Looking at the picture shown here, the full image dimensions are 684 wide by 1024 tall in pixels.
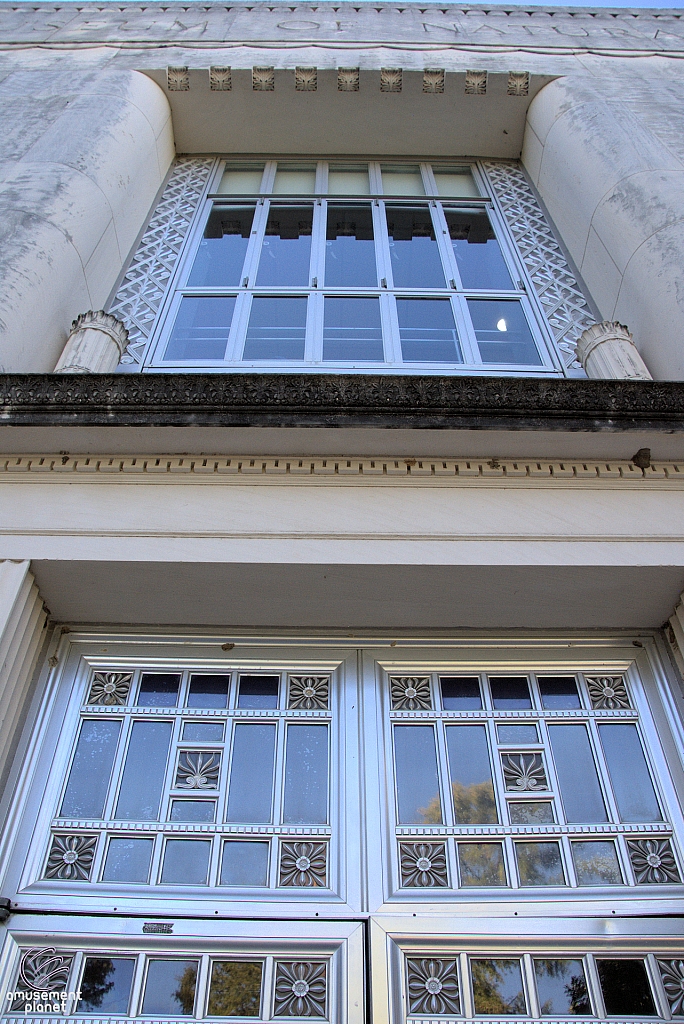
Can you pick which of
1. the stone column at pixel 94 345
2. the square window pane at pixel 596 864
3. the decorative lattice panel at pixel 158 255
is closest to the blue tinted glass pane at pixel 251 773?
the square window pane at pixel 596 864

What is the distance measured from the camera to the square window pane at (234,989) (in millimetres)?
3367

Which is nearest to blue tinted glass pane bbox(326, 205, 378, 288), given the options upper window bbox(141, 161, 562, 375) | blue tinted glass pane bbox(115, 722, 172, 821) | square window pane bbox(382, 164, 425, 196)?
upper window bbox(141, 161, 562, 375)

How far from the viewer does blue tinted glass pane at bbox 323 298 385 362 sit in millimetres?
6254

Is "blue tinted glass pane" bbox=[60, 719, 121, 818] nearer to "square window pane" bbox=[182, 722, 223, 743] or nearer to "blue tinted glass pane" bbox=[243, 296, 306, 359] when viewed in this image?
"square window pane" bbox=[182, 722, 223, 743]

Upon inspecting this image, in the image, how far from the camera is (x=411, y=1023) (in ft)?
11.0

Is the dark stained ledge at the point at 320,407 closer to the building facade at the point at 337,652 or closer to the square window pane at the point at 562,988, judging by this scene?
the building facade at the point at 337,652

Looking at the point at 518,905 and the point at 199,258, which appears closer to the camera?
the point at 518,905

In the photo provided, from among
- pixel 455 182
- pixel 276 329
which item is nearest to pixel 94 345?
pixel 276 329

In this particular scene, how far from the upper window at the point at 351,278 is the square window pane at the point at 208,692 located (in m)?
2.57

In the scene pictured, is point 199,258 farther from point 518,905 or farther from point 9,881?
point 518,905

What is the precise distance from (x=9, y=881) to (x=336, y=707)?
1808 mm

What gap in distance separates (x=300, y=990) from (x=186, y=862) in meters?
0.80

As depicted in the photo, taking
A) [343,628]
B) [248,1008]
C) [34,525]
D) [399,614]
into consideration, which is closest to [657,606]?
[399,614]

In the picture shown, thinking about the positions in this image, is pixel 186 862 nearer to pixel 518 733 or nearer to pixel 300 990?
pixel 300 990
